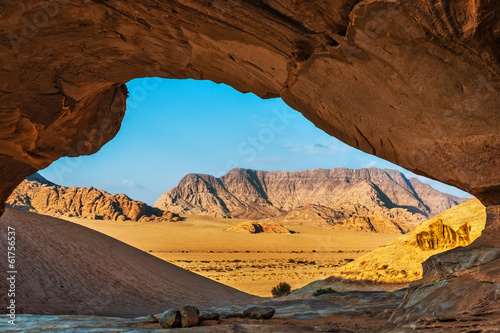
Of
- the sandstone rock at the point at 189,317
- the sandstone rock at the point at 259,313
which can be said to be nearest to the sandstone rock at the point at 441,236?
the sandstone rock at the point at 259,313

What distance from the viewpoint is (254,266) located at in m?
36.7

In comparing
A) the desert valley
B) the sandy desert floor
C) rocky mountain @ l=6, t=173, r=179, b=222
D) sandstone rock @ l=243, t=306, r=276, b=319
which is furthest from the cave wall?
rocky mountain @ l=6, t=173, r=179, b=222

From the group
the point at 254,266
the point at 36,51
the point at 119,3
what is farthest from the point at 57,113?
the point at 254,266

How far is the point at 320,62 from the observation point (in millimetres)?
5891

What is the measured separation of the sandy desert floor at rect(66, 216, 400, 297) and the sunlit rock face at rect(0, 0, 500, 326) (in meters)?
17.7

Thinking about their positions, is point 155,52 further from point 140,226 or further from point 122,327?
point 140,226

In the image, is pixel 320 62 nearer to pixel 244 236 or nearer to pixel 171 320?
pixel 171 320

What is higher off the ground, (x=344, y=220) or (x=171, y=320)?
(x=344, y=220)

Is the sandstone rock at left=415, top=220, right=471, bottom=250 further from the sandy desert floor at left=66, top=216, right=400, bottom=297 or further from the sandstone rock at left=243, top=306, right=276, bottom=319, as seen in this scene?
the sandstone rock at left=243, top=306, right=276, bottom=319

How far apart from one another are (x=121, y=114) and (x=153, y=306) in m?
8.78

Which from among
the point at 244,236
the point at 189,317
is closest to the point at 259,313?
the point at 189,317

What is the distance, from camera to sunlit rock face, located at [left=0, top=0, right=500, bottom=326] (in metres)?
4.64

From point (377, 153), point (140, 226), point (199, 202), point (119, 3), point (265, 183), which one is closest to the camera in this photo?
point (119, 3)

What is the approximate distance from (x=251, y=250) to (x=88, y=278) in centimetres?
3771
